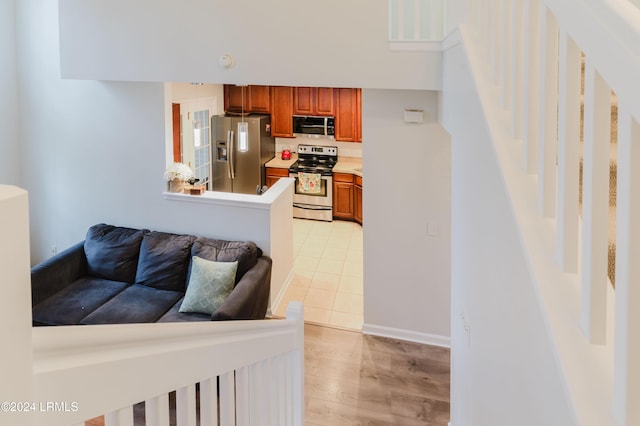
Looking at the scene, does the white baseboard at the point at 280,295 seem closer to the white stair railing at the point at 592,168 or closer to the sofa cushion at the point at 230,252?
the sofa cushion at the point at 230,252

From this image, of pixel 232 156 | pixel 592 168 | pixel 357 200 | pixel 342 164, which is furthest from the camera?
pixel 342 164

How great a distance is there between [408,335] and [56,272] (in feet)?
11.0

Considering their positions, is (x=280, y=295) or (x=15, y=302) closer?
(x=15, y=302)

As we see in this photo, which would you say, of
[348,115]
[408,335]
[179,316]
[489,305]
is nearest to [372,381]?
[408,335]

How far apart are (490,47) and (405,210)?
8.01 ft

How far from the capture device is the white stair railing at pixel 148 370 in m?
0.60

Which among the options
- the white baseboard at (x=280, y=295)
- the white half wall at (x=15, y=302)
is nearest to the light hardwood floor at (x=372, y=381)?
the white baseboard at (x=280, y=295)

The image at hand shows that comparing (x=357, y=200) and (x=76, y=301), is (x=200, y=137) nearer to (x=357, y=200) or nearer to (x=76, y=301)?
(x=357, y=200)

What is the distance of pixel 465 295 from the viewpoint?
2.12 m

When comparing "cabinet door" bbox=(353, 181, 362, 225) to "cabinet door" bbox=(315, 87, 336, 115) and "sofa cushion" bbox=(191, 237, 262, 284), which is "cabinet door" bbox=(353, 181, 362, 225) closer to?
"cabinet door" bbox=(315, 87, 336, 115)

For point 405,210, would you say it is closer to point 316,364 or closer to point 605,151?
point 316,364

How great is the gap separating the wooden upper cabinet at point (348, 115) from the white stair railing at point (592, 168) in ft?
20.7

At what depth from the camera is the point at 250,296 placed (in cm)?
374

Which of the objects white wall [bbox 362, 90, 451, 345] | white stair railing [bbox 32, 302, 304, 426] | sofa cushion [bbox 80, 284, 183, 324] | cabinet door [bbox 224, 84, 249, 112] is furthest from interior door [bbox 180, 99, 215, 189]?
white stair railing [bbox 32, 302, 304, 426]
